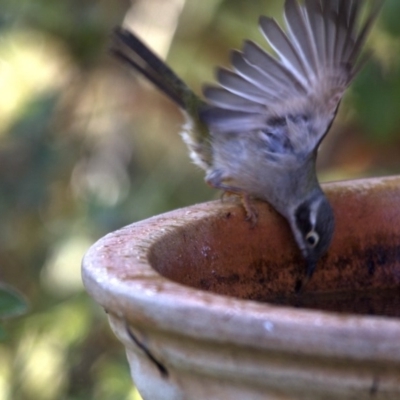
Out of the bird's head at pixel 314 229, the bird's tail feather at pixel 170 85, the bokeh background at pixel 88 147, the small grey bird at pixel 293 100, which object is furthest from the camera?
the bokeh background at pixel 88 147

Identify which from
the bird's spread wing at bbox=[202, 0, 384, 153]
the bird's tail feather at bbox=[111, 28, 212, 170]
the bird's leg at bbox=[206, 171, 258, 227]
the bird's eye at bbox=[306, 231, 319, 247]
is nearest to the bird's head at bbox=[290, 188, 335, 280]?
the bird's eye at bbox=[306, 231, 319, 247]

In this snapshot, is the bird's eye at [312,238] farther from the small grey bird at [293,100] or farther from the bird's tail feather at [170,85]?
the bird's tail feather at [170,85]

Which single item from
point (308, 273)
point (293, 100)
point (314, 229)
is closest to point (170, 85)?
point (293, 100)

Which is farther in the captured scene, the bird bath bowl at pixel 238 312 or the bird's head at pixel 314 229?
the bird's head at pixel 314 229

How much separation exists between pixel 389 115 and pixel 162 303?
2770 mm

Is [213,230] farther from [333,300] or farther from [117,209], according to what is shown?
[117,209]

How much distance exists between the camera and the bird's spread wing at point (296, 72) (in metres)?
2.96

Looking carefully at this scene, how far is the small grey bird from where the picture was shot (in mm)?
2891

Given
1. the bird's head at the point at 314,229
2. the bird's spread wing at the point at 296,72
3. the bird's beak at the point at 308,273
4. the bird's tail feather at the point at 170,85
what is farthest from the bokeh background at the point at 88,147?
the bird's beak at the point at 308,273

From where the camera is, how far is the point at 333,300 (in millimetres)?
2441

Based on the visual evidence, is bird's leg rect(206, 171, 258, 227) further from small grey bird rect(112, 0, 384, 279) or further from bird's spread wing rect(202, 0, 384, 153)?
bird's spread wing rect(202, 0, 384, 153)

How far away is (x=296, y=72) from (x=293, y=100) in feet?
0.43

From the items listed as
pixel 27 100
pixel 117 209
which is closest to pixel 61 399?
pixel 117 209

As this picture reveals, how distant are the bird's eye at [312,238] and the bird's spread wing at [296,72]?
2.25 feet
